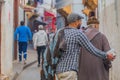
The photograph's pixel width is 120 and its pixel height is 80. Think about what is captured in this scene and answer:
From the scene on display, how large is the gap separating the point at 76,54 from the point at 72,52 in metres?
0.06

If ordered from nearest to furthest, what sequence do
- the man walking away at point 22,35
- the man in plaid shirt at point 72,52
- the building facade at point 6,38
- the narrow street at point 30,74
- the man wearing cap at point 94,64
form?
1. the man in plaid shirt at point 72,52
2. the man wearing cap at point 94,64
3. the building facade at point 6,38
4. the narrow street at point 30,74
5. the man walking away at point 22,35

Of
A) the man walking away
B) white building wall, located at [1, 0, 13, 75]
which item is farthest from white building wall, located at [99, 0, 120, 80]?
the man walking away

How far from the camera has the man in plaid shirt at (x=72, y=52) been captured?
21.0ft

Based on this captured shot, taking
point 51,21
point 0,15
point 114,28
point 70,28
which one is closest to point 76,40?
point 70,28

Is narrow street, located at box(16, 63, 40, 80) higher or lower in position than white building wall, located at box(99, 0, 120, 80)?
lower

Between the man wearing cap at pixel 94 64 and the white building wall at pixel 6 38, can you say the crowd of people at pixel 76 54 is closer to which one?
the man wearing cap at pixel 94 64

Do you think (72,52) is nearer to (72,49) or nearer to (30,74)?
(72,49)

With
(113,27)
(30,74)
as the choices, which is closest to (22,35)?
(30,74)

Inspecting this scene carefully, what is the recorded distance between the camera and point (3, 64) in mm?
13742

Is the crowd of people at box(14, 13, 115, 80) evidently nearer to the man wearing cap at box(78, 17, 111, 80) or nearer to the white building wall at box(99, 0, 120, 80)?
the man wearing cap at box(78, 17, 111, 80)

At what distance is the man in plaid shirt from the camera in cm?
639

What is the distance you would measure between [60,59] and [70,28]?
465mm

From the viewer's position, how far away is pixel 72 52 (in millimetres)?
6418

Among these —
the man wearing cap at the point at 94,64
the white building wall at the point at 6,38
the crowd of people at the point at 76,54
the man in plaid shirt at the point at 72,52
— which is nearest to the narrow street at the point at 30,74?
the white building wall at the point at 6,38
